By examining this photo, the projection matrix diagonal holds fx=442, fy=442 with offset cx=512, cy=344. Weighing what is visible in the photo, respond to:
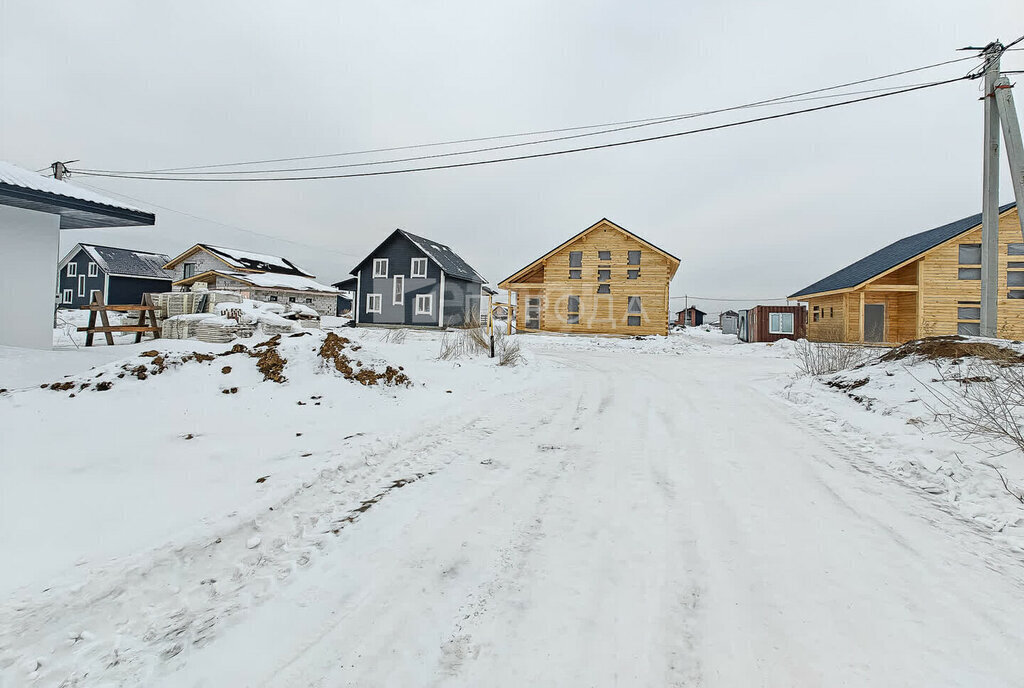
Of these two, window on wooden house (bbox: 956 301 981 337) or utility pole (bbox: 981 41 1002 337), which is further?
window on wooden house (bbox: 956 301 981 337)

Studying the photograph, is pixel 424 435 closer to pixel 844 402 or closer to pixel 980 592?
pixel 980 592

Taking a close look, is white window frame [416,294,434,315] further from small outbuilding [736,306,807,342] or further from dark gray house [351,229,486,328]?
small outbuilding [736,306,807,342]

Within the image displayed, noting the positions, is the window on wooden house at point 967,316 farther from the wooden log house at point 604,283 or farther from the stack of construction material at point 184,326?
the stack of construction material at point 184,326

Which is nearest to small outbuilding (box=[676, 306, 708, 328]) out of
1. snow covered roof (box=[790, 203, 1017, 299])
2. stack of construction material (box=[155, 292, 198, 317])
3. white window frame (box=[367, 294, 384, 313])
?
snow covered roof (box=[790, 203, 1017, 299])

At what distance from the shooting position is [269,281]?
35312mm

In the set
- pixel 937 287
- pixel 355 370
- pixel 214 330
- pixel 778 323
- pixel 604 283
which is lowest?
pixel 355 370

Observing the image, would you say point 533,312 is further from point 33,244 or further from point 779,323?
point 33,244

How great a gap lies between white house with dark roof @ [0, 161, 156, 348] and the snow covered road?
9123 mm

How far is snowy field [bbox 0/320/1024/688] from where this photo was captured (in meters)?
2.15

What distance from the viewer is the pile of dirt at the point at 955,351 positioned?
6.87 m

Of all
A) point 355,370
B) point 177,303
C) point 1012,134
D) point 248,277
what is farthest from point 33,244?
point 248,277

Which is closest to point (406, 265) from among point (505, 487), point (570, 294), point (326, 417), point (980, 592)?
point (570, 294)

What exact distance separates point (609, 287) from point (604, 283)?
45 cm

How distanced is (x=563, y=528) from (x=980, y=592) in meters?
2.57
